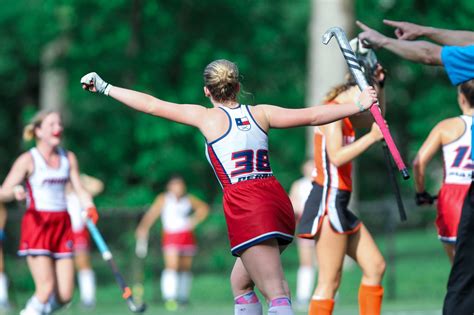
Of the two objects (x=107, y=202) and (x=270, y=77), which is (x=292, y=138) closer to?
(x=270, y=77)

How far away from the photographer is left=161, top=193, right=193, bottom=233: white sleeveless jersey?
17.8m

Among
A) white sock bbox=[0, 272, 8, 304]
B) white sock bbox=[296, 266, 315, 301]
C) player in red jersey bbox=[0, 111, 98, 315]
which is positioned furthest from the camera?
white sock bbox=[0, 272, 8, 304]

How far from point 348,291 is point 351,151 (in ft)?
33.0

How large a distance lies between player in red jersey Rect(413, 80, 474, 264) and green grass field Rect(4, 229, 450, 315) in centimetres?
542

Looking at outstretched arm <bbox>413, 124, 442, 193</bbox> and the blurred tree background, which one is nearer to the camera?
outstretched arm <bbox>413, 124, 442, 193</bbox>

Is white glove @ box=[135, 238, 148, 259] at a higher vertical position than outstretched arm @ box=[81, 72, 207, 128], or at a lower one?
lower

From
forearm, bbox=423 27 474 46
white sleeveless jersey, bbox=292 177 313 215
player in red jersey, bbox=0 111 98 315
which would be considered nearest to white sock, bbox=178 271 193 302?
white sleeveless jersey, bbox=292 177 313 215

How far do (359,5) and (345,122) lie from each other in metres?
14.4

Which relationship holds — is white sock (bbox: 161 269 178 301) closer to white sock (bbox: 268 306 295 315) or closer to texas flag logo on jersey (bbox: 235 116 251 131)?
white sock (bbox: 268 306 295 315)

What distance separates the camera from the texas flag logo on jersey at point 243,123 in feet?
22.9

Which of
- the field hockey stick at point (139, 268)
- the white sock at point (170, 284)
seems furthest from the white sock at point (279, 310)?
the field hockey stick at point (139, 268)

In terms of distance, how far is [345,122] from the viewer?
8500 mm

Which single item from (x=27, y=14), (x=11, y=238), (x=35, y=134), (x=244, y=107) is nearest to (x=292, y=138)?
(x=27, y=14)

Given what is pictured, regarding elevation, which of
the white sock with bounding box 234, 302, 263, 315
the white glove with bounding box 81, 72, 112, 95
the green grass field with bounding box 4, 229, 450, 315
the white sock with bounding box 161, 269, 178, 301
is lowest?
the green grass field with bounding box 4, 229, 450, 315
